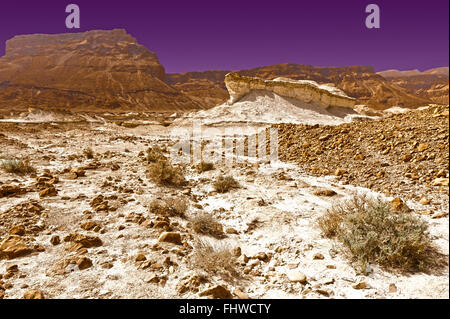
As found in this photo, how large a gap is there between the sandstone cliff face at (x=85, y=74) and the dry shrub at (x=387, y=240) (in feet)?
159

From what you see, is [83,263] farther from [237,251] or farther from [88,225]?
[237,251]

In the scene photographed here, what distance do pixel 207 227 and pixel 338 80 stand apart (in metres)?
85.2

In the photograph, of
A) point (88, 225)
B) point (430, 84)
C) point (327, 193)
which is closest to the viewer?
point (88, 225)

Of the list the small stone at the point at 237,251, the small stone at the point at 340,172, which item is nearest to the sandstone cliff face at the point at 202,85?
the small stone at the point at 340,172

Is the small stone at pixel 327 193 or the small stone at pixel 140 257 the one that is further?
the small stone at pixel 327 193

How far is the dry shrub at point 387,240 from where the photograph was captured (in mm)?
2080

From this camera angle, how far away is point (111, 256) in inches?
99.0

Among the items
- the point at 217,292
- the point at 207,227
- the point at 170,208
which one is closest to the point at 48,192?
the point at 170,208

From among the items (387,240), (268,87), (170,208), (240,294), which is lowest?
(240,294)

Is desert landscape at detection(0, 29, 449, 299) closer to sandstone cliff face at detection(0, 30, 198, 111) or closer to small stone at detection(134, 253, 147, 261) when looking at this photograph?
small stone at detection(134, 253, 147, 261)

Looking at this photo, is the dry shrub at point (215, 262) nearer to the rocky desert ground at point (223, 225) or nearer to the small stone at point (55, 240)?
the rocky desert ground at point (223, 225)

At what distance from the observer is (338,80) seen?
7469cm

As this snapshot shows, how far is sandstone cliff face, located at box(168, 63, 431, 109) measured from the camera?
161ft
